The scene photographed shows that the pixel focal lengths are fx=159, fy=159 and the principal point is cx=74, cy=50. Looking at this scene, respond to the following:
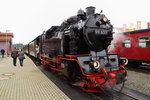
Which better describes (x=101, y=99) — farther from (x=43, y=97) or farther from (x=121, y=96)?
(x=43, y=97)

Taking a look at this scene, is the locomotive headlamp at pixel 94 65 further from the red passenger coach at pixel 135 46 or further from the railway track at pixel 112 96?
the red passenger coach at pixel 135 46

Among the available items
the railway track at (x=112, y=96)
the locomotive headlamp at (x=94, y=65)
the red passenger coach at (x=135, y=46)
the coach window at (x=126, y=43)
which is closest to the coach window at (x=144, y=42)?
the red passenger coach at (x=135, y=46)

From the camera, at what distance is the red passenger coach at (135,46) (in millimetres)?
10692

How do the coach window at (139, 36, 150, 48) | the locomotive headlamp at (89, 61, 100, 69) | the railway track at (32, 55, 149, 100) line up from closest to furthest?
the locomotive headlamp at (89, 61, 100, 69) → the railway track at (32, 55, 149, 100) → the coach window at (139, 36, 150, 48)

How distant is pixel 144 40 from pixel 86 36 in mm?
6789

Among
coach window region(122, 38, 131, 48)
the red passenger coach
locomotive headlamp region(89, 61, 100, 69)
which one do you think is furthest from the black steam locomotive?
coach window region(122, 38, 131, 48)

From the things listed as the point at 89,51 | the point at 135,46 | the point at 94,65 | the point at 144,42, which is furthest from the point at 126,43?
the point at 94,65

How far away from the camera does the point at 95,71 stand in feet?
17.2

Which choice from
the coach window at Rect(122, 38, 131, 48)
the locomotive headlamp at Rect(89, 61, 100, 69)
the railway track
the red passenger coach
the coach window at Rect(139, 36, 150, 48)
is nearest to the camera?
the locomotive headlamp at Rect(89, 61, 100, 69)

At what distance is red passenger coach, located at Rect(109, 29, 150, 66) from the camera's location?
1069 cm

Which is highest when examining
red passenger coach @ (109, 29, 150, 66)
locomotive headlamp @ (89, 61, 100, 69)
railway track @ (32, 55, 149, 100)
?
red passenger coach @ (109, 29, 150, 66)

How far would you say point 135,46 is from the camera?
11.5 m

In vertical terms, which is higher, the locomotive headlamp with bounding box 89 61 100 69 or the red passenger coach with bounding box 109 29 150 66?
the red passenger coach with bounding box 109 29 150 66

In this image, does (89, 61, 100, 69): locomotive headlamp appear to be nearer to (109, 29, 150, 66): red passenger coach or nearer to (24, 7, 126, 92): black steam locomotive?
(24, 7, 126, 92): black steam locomotive
